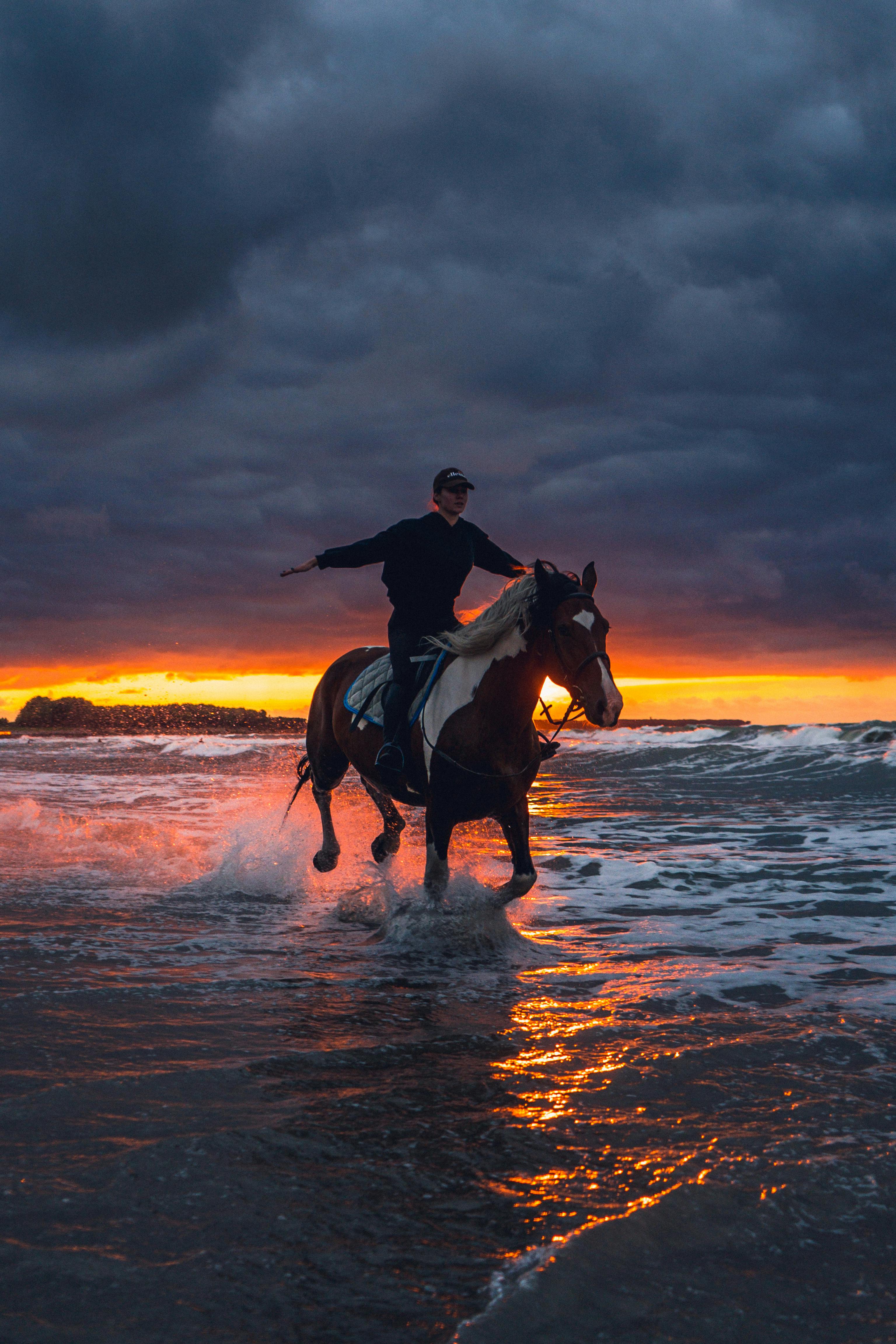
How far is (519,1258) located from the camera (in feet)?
6.82

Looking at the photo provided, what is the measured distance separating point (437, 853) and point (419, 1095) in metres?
2.77

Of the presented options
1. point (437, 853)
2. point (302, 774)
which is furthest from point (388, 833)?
point (302, 774)

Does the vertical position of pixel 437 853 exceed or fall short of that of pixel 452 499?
it falls short

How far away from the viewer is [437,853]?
19.2 ft

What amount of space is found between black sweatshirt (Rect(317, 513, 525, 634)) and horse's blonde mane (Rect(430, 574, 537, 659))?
2.25ft

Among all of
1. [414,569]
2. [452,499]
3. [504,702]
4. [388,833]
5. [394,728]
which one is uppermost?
[452,499]

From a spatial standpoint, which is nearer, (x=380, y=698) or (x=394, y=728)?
(x=394, y=728)

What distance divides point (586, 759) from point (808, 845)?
21806mm

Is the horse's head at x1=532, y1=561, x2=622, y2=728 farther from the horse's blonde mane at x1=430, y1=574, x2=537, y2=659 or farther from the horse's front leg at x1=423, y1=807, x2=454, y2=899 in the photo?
the horse's front leg at x1=423, y1=807, x2=454, y2=899

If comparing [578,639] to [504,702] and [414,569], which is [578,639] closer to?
[504,702]

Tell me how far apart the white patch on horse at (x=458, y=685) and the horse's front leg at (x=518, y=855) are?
654mm

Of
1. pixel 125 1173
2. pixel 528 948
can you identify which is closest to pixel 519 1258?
pixel 125 1173

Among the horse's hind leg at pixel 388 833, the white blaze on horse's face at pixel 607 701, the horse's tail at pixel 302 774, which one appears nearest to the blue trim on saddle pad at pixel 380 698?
the horse's hind leg at pixel 388 833

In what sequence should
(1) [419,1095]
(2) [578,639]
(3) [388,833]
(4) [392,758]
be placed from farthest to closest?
(3) [388,833], (4) [392,758], (2) [578,639], (1) [419,1095]
